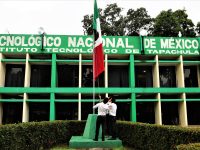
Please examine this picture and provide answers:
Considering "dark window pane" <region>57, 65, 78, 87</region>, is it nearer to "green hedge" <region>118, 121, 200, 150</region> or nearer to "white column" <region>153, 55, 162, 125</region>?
"white column" <region>153, 55, 162, 125</region>

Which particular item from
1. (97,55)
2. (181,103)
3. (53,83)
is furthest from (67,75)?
(97,55)

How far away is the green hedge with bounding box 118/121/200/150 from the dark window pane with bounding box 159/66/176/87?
14051 millimetres

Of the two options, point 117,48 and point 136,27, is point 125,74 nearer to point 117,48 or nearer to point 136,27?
point 117,48

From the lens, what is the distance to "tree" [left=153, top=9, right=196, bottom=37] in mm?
38938

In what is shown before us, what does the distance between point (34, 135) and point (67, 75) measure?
14990mm

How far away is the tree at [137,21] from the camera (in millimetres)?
44691

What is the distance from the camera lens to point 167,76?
983 inches

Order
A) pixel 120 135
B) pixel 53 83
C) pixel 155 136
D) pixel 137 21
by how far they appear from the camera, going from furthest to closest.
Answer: pixel 137 21 < pixel 53 83 < pixel 120 135 < pixel 155 136

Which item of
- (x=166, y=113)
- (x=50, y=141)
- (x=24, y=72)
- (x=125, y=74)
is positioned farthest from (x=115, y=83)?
(x=50, y=141)

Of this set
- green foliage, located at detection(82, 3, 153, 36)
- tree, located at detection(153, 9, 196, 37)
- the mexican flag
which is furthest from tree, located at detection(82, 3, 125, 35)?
the mexican flag

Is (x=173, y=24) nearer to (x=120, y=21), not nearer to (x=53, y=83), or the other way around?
(x=120, y=21)

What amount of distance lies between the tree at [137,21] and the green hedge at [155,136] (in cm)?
3498

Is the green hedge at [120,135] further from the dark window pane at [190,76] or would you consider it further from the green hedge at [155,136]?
the dark window pane at [190,76]

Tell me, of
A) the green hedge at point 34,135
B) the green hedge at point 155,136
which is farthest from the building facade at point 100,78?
the green hedge at point 155,136
